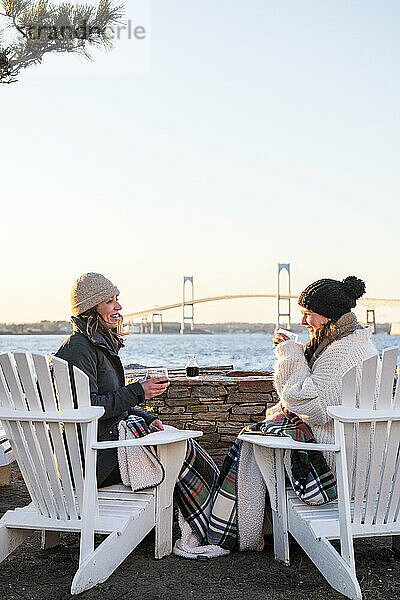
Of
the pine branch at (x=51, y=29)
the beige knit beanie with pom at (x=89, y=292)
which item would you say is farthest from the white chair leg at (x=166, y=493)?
the pine branch at (x=51, y=29)

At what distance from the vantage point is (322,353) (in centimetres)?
264

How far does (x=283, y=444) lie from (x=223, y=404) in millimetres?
2402

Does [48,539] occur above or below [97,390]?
below

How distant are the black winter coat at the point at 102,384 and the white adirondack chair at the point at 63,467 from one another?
14 centimetres

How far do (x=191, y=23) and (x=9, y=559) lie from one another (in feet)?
26.1

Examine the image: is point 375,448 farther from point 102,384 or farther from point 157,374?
point 102,384

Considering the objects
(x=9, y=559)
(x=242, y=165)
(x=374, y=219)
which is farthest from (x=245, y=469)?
(x=242, y=165)

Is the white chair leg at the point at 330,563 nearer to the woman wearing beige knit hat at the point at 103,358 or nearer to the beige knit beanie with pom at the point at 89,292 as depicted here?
the woman wearing beige knit hat at the point at 103,358

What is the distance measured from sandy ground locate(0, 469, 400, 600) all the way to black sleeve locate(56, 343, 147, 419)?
58 cm

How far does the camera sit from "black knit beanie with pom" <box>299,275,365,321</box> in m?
2.73

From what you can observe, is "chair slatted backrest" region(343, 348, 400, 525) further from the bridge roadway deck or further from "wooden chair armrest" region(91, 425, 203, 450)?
the bridge roadway deck

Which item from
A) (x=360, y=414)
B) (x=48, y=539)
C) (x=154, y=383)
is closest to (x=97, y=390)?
(x=154, y=383)

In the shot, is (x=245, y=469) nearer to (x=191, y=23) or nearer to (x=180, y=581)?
(x=180, y=581)

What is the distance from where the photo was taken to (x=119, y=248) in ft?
102
